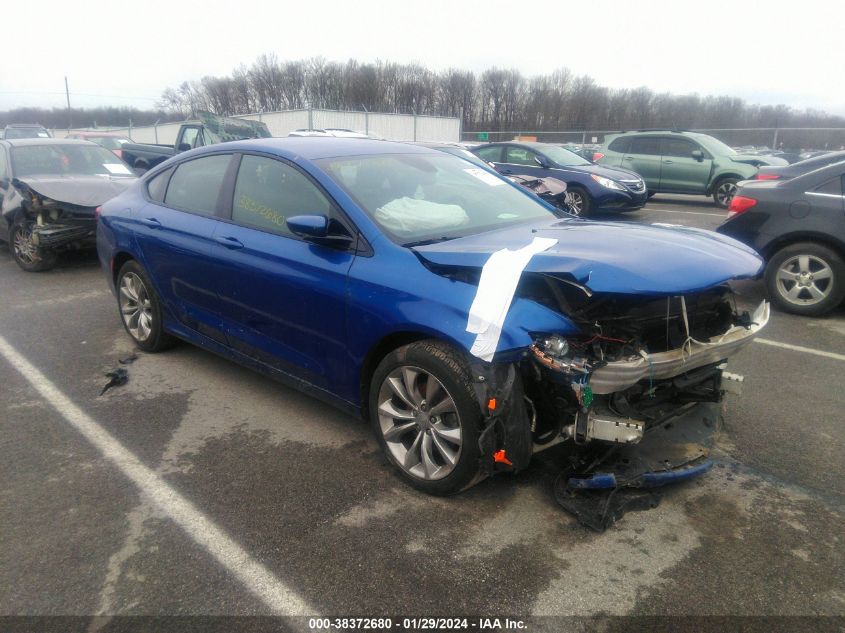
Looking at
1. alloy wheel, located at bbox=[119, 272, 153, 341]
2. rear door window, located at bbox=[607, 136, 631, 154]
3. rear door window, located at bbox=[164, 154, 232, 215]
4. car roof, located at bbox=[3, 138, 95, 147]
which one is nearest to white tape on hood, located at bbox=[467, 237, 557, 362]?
rear door window, located at bbox=[164, 154, 232, 215]

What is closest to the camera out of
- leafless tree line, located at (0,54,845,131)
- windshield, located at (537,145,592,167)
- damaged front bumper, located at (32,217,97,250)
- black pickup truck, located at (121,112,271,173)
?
damaged front bumper, located at (32,217,97,250)

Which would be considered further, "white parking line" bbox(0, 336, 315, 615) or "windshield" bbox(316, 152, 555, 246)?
"windshield" bbox(316, 152, 555, 246)

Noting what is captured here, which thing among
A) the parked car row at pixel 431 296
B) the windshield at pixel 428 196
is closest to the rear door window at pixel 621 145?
the parked car row at pixel 431 296

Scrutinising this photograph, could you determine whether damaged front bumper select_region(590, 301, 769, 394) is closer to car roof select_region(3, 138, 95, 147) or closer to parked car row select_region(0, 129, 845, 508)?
parked car row select_region(0, 129, 845, 508)

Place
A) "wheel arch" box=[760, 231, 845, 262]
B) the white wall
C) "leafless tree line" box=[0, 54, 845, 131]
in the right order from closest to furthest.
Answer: "wheel arch" box=[760, 231, 845, 262] < the white wall < "leafless tree line" box=[0, 54, 845, 131]

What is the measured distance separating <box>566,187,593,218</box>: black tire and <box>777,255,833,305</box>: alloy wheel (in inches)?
230

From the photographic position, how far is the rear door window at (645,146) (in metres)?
14.7

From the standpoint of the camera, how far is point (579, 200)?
38.4ft

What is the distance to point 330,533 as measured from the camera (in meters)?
2.73

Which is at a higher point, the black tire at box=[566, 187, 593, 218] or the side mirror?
the side mirror

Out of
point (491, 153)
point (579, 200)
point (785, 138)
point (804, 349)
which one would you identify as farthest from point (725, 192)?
point (785, 138)

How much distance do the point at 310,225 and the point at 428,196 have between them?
2.71 feet

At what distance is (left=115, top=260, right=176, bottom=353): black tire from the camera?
15.4ft

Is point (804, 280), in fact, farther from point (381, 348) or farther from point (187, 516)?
point (187, 516)
